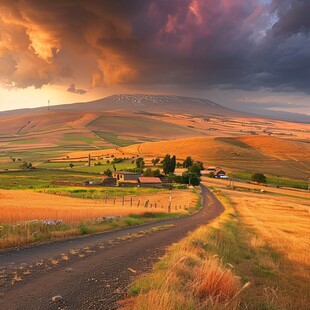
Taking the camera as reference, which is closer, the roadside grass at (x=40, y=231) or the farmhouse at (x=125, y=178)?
the roadside grass at (x=40, y=231)

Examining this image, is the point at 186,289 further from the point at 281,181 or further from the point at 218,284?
the point at 281,181

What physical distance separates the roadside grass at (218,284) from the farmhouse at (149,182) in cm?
9109

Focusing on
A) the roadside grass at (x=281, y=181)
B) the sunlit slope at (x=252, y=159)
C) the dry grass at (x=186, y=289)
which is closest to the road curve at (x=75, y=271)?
the dry grass at (x=186, y=289)

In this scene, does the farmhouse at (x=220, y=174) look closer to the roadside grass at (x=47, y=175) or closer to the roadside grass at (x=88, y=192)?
the roadside grass at (x=47, y=175)

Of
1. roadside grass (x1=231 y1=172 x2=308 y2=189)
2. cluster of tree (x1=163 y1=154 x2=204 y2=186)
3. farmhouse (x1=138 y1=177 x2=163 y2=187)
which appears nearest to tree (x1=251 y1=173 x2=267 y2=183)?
roadside grass (x1=231 y1=172 x2=308 y2=189)

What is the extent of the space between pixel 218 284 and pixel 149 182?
10079 cm

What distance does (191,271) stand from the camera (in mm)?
12781

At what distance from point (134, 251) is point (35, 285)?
24.1ft

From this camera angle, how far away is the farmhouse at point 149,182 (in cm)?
11096

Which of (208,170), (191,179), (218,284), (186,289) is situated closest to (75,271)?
(186,289)

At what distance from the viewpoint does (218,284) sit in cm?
1088

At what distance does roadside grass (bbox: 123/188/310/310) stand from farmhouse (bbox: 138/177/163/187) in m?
91.1

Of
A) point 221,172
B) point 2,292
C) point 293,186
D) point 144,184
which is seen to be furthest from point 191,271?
point 221,172

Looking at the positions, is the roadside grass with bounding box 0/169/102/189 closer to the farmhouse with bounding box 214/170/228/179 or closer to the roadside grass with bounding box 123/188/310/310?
the farmhouse with bounding box 214/170/228/179
